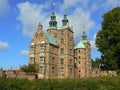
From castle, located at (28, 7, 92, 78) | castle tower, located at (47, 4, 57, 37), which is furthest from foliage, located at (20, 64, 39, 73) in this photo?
castle tower, located at (47, 4, 57, 37)

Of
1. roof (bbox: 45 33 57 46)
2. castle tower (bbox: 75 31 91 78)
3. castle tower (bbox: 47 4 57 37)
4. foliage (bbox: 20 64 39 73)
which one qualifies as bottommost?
foliage (bbox: 20 64 39 73)

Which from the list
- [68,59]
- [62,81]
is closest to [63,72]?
[68,59]

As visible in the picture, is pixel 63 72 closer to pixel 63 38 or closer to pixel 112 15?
pixel 63 38

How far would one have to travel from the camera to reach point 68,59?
200ft

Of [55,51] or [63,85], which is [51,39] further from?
[63,85]

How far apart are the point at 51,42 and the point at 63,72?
23.5 feet

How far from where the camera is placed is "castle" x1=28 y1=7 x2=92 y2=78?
189ft

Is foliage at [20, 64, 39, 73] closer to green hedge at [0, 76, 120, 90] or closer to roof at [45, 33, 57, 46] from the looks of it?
roof at [45, 33, 57, 46]

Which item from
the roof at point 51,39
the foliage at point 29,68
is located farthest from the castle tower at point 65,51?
the foliage at point 29,68

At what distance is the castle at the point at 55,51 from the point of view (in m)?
57.5

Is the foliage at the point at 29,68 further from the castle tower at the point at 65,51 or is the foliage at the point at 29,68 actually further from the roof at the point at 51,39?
the castle tower at the point at 65,51

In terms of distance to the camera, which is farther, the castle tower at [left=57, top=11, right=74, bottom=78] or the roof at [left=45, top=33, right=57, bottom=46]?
the castle tower at [left=57, top=11, right=74, bottom=78]

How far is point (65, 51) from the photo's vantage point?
6062 cm

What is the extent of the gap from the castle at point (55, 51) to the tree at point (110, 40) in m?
11.2
